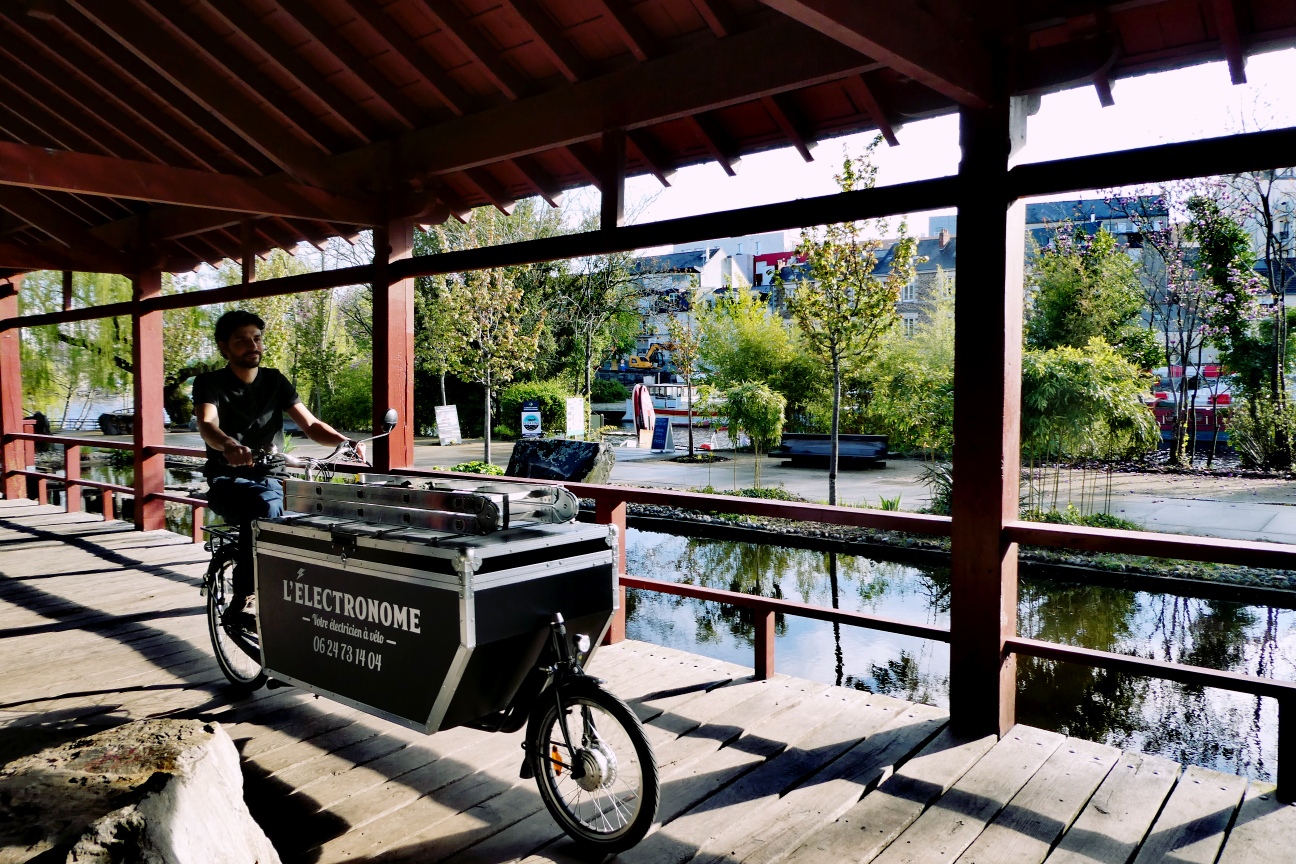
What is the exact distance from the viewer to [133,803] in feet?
6.27

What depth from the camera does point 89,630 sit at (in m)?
4.91

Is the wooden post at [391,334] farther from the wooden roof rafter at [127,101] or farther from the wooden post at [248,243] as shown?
the wooden roof rafter at [127,101]

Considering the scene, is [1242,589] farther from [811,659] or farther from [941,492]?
[811,659]

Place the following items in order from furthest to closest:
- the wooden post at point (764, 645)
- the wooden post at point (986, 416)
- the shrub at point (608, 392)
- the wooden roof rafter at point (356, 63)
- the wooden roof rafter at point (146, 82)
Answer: the shrub at point (608, 392)
the wooden roof rafter at point (146, 82)
the wooden roof rafter at point (356, 63)
the wooden post at point (764, 645)
the wooden post at point (986, 416)

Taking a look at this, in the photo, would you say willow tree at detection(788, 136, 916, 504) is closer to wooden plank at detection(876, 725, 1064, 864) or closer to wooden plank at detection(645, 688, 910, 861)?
wooden plank at detection(645, 688, 910, 861)

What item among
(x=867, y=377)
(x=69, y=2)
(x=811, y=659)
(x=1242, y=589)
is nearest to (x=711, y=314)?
(x=867, y=377)

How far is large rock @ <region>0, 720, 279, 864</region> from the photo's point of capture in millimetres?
1789

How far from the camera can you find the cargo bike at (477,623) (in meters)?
2.58

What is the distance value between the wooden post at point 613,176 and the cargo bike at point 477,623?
1.76 metres

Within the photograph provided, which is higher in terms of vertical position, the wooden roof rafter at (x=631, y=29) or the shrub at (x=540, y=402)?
the wooden roof rafter at (x=631, y=29)

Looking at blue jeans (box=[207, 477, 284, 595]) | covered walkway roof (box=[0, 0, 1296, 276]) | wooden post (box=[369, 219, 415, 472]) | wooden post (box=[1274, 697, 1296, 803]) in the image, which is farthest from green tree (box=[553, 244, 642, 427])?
wooden post (box=[1274, 697, 1296, 803])

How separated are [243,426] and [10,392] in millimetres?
7780

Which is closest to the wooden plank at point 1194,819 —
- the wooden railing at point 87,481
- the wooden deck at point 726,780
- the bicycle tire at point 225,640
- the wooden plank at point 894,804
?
the wooden deck at point 726,780

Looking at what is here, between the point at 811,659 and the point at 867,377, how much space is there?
448 inches
